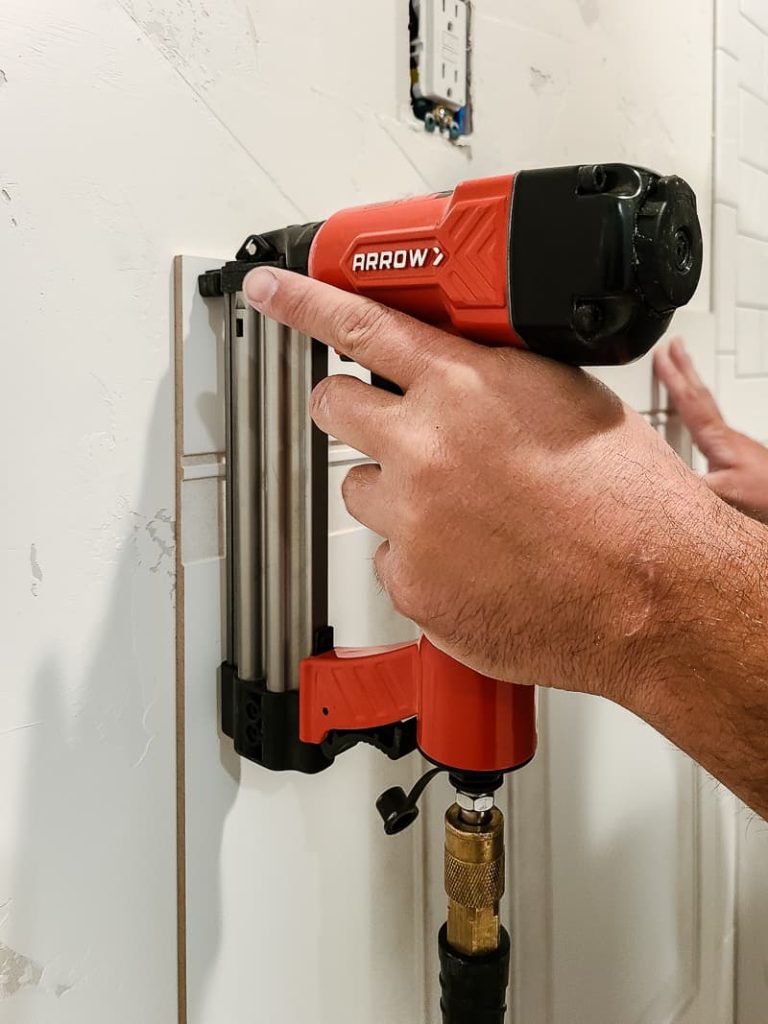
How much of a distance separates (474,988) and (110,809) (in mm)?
264

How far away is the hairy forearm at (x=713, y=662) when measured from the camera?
0.45 metres

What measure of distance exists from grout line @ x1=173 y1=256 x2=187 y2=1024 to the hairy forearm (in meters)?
0.30

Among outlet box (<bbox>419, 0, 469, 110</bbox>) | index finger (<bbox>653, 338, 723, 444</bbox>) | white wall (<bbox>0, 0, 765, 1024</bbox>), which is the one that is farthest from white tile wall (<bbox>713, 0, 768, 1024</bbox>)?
white wall (<bbox>0, 0, 765, 1024</bbox>)

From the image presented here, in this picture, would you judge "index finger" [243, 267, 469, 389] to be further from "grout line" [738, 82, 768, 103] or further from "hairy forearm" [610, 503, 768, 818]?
"grout line" [738, 82, 768, 103]

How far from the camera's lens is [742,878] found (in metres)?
1.37

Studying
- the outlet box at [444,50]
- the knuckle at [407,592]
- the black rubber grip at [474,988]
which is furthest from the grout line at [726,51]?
the black rubber grip at [474,988]

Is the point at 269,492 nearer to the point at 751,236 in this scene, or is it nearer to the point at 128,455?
the point at 128,455

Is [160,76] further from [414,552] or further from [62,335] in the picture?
[414,552]

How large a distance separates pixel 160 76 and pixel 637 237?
1.12 ft

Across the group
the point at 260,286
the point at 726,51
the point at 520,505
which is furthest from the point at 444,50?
the point at 726,51

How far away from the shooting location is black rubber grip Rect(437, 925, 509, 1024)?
54 cm

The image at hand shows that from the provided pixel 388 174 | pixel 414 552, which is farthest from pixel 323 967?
pixel 388 174

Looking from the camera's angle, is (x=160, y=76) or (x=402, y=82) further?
(x=402, y=82)

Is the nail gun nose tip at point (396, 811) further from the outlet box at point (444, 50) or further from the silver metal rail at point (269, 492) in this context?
the outlet box at point (444, 50)
